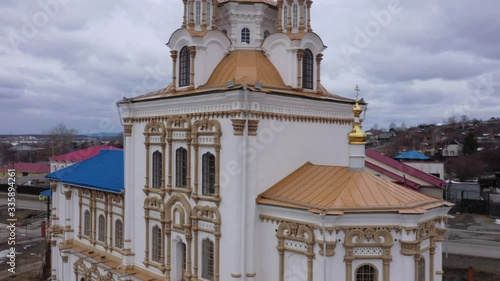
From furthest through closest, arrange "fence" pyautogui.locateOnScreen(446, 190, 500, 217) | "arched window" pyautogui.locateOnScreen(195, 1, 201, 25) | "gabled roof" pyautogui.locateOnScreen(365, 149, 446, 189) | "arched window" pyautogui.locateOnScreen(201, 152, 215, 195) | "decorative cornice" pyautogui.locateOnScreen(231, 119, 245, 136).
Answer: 1. "fence" pyautogui.locateOnScreen(446, 190, 500, 217)
2. "gabled roof" pyautogui.locateOnScreen(365, 149, 446, 189)
3. "arched window" pyautogui.locateOnScreen(195, 1, 201, 25)
4. "arched window" pyautogui.locateOnScreen(201, 152, 215, 195)
5. "decorative cornice" pyautogui.locateOnScreen(231, 119, 245, 136)

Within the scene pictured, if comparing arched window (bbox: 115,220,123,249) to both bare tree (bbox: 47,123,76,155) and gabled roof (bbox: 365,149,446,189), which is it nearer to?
gabled roof (bbox: 365,149,446,189)

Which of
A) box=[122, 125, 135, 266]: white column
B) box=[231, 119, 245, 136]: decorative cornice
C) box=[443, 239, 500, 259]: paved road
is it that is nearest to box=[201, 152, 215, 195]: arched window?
box=[231, 119, 245, 136]: decorative cornice

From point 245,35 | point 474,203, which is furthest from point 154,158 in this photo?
point 474,203

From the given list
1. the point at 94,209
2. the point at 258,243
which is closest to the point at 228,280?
the point at 258,243

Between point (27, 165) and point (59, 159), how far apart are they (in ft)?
149

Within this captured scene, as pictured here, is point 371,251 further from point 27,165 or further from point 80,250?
point 27,165

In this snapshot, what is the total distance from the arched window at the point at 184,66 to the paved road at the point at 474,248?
1934cm

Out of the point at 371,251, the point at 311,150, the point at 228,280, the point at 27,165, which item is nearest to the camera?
the point at 371,251

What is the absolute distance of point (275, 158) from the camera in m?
14.0

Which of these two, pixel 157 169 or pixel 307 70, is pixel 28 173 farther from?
pixel 307 70

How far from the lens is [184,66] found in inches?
632

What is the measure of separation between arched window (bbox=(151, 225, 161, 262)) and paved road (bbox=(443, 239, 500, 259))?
1806 centimetres

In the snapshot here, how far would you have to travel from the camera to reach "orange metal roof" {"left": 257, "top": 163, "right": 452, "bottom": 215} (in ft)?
39.0

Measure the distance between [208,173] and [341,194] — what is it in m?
4.40
